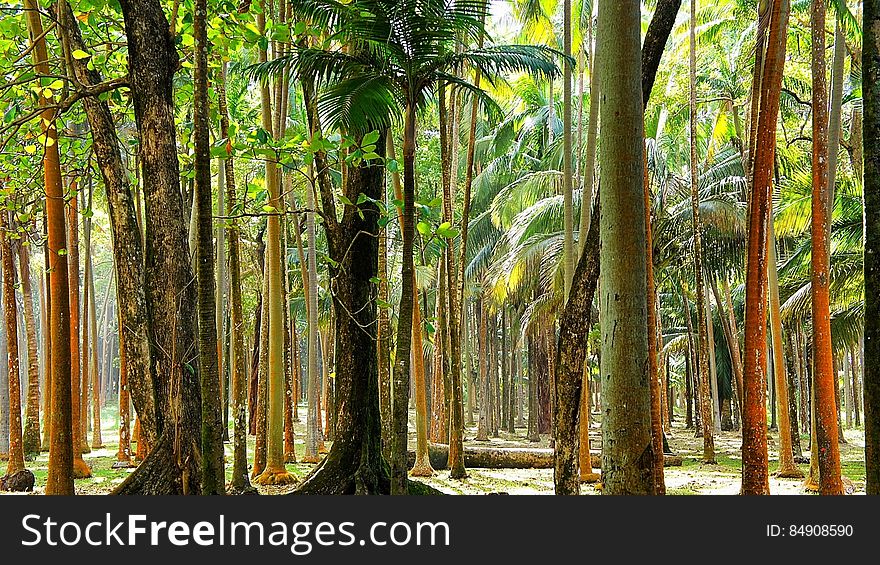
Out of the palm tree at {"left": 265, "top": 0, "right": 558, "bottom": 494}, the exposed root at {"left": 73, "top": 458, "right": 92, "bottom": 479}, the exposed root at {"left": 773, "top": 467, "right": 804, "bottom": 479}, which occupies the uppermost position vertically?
the palm tree at {"left": 265, "top": 0, "right": 558, "bottom": 494}

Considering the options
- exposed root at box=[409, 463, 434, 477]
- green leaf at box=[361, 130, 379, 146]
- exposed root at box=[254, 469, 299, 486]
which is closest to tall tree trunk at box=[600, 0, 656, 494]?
green leaf at box=[361, 130, 379, 146]

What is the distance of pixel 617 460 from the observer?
4.52 m

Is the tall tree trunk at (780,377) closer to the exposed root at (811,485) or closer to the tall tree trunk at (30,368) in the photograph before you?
the exposed root at (811,485)

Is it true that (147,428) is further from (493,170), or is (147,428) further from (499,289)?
(493,170)

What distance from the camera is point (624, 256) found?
4367mm

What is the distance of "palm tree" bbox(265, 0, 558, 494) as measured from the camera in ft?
19.2

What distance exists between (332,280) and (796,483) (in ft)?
26.8

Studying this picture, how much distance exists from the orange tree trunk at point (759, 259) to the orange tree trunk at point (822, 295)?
Result: 2.42 feet

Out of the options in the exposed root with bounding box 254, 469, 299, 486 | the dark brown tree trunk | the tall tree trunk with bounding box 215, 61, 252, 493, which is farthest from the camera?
the exposed root with bounding box 254, 469, 299, 486

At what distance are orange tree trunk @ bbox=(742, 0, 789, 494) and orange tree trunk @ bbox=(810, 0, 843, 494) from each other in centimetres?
74

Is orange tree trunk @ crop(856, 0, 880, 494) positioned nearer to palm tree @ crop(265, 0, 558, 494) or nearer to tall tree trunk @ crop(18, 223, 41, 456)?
palm tree @ crop(265, 0, 558, 494)

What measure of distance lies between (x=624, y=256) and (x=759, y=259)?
3.35 m

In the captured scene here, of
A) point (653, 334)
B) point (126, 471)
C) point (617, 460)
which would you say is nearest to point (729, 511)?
point (617, 460)

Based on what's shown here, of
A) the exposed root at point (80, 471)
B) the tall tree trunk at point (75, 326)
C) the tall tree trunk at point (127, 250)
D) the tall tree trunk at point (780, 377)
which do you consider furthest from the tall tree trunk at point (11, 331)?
the tall tree trunk at point (780, 377)
